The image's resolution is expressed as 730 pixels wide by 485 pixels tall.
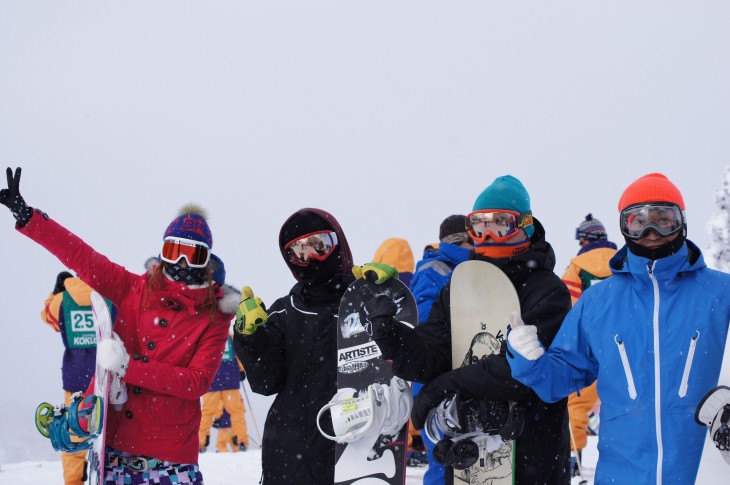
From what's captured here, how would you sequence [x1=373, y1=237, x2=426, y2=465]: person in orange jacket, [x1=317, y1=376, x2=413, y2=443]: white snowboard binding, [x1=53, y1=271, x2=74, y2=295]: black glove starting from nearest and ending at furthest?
[x1=317, y1=376, x2=413, y2=443]: white snowboard binding
[x1=373, y1=237, x2=426, y2=465]: person in orange jacket
[x1=53, y1=271, x2=74, y2=295]: black glove

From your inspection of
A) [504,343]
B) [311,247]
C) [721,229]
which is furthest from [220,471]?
[721,229]

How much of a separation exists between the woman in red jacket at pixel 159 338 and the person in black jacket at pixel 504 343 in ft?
4.30

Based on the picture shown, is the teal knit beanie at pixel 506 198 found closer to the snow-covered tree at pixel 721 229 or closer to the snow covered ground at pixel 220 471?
the snow covered ground at pixel 220 471

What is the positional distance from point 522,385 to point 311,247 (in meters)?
1.32

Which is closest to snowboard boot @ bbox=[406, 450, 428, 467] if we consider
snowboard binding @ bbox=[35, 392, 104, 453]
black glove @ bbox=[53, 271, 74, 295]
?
black glove @ bbox=[53, 271, 74, 295]

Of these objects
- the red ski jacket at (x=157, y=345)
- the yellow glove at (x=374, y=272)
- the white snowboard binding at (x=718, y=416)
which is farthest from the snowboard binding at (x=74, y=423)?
the white snowboard binding at (x=718, y=416)

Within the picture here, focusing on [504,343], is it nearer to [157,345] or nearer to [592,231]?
[157,345]

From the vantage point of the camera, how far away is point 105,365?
155 inches

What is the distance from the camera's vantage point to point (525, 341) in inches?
112

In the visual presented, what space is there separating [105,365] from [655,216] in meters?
2.76

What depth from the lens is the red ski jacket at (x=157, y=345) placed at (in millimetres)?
4078

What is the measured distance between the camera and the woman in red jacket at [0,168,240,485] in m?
4.05

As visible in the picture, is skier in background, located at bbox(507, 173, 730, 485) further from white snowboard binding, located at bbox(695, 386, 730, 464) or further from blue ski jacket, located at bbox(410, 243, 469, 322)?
blue ski jacket, located at bbox(410, 243, 469, 322)

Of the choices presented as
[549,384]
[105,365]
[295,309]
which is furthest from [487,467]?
[105,365]
